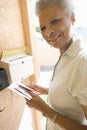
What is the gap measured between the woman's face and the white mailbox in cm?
25

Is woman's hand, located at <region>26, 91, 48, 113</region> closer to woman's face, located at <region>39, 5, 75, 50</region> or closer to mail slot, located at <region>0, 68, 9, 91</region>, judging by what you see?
mail slot, located at <region>0, 68, 9, 91</region>

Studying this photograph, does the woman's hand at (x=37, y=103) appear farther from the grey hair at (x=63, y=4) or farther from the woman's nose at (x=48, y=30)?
the grey hair at (x=63, y=4)

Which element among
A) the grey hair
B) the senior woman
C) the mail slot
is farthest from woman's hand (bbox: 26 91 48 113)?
the grey hair

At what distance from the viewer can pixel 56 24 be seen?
0.81 metres

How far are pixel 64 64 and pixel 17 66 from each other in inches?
11.3

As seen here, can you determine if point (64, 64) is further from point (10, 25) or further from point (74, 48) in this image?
point (10, 25)

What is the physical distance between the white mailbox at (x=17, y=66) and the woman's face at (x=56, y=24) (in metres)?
0.25

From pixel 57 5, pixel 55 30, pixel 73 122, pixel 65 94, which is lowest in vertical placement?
pixel 73 122

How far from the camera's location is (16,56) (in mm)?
1064

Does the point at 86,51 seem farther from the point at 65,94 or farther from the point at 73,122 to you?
the point at 73,122

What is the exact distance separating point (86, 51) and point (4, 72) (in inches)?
16.2

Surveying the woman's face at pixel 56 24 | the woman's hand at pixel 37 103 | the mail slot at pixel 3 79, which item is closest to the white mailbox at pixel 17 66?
the mail slot at pixel 3 79

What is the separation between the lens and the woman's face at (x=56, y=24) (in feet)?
2.63

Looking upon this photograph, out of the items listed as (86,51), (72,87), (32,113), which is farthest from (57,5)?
(32,113)
